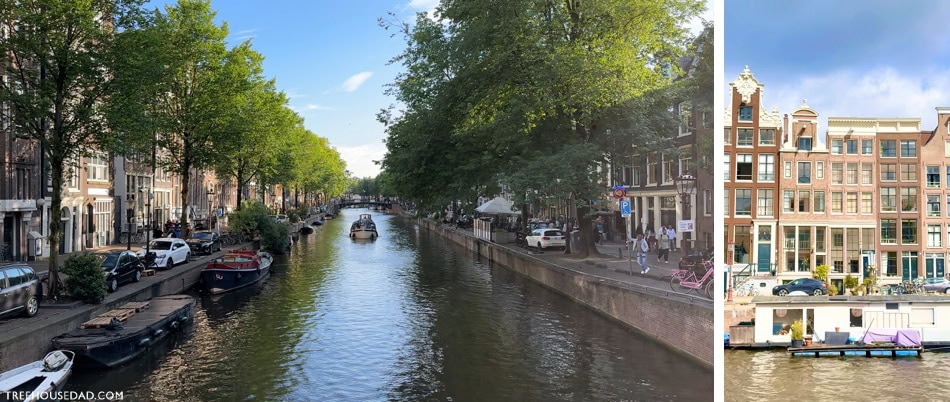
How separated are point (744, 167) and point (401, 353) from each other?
111 ft

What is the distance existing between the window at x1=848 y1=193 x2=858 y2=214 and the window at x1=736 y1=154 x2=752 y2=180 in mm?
8337

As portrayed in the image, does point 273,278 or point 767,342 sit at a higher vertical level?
point 273,278

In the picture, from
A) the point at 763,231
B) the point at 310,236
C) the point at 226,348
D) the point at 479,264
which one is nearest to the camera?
the point at 226,348

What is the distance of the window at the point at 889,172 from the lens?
48312 millimetres

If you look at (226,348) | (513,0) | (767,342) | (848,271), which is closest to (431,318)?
(226,348)

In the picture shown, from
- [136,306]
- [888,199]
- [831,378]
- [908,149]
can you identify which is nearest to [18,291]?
[136,306]

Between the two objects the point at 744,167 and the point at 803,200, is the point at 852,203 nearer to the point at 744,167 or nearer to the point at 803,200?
the point at 803,200

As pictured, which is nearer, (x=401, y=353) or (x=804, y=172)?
(x=401, y=353)

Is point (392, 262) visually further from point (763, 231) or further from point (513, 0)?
point (763, 231)

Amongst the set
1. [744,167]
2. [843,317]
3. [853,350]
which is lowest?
[853,350]

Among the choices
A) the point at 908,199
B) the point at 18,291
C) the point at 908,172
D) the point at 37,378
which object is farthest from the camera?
the point at 908,172

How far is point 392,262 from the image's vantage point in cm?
4178

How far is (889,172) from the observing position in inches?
1907

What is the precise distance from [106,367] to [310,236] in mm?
51894
